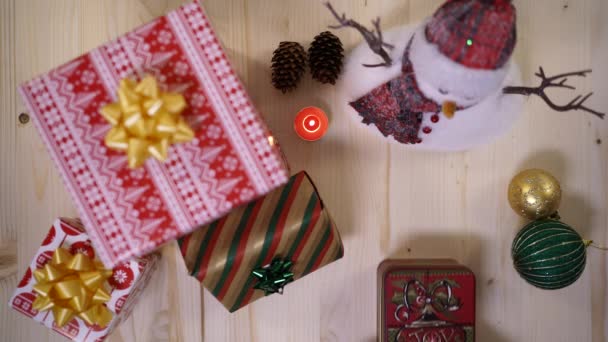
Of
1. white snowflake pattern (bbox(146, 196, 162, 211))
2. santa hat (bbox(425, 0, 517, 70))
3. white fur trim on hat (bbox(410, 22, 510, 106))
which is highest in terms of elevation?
santa hat (bbox(425, 0, 517, 70))

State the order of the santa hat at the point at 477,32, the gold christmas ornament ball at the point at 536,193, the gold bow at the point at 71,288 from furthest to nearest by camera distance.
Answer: the gold christmas ornament ball at the point at 536,193 → the gold bow at the point at 71,288 → the santa hat at the point at 477,32

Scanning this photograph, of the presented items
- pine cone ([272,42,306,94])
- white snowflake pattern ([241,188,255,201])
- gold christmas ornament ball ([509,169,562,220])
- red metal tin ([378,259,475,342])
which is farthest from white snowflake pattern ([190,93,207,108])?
gold christmas ornament ball ([509,169,562,220])

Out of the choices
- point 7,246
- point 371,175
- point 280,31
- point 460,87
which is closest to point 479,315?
point 371,175

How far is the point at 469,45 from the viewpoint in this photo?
460mm

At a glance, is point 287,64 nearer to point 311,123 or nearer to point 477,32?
point 311,123

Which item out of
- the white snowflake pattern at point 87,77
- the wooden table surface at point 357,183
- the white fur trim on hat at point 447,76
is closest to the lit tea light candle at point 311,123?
the wooden table surface at point 357,183

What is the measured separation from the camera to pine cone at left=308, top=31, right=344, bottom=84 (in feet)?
2.23

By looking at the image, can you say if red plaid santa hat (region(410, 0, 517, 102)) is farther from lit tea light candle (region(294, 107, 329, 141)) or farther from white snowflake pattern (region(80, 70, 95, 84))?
white snowflake pattern (region(80, 70, 95, 84))

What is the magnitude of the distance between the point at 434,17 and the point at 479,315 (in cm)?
53

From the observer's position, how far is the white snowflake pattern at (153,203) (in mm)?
490

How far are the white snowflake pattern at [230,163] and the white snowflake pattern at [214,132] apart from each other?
3cm

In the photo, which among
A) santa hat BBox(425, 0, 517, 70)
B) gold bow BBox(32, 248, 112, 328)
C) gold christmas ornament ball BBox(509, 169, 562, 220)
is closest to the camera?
santa hat BBox(425, 0, 517, 70)

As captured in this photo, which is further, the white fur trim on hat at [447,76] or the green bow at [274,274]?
the green bow at [274,274]

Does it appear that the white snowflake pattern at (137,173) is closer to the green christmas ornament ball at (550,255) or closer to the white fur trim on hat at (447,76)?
the white fur trim on hat at (447,76)
